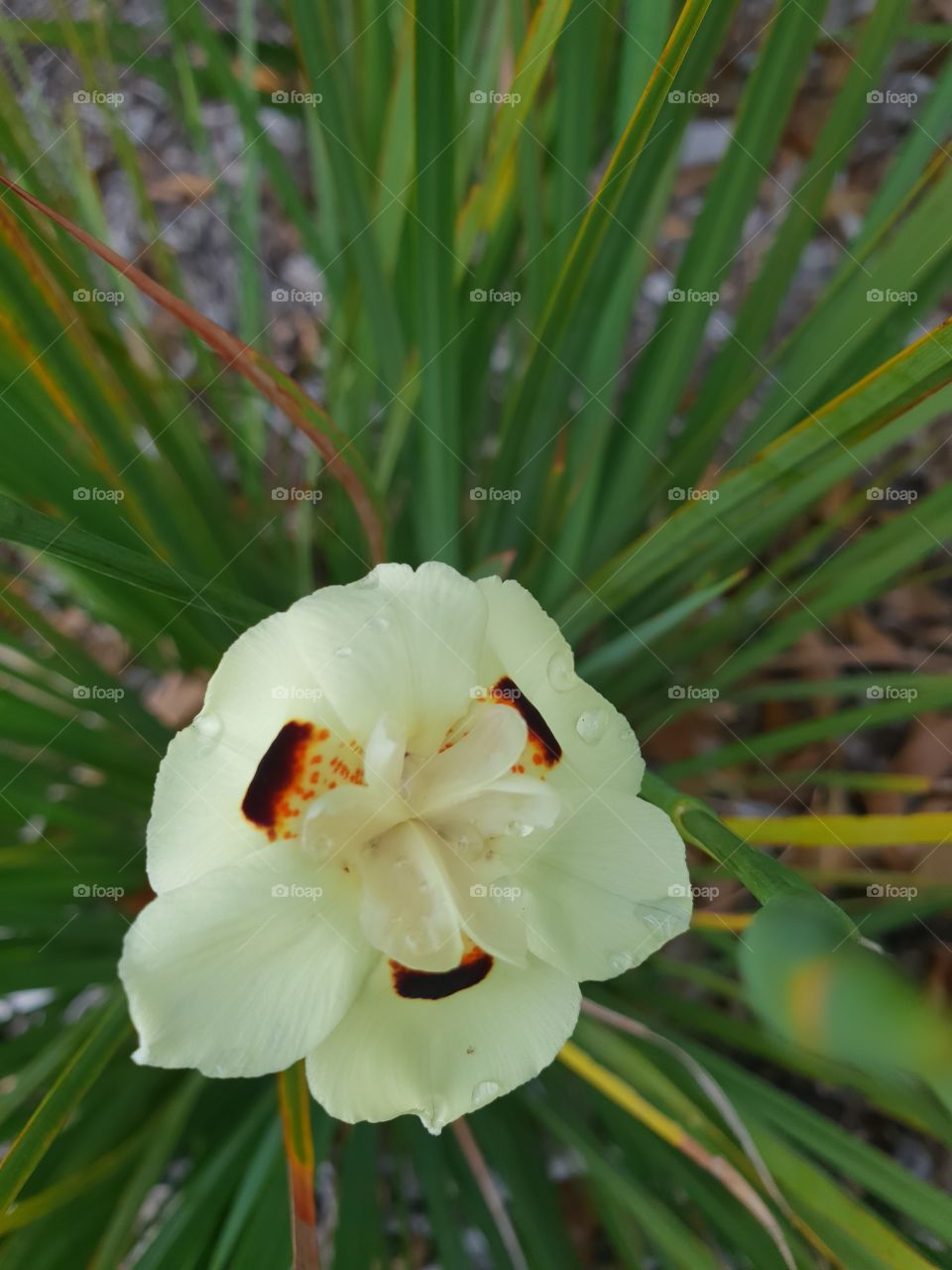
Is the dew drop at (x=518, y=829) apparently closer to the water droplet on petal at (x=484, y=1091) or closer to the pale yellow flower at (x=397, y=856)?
the pale yellow flower at (x=397, y=856)

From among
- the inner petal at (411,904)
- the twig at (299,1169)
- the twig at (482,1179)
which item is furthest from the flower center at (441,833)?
the twig at (482,1179)

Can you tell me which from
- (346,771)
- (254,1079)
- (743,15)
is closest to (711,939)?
(254,1079)

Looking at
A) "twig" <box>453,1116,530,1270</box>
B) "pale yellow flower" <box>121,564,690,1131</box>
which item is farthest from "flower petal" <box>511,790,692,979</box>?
"twig" <box>453,1116,530,1270</box>

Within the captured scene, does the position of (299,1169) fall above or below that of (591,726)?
below

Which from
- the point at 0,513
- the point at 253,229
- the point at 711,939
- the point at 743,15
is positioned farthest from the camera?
the point at 743,15

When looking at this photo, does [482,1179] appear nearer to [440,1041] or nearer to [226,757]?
[440,1041]

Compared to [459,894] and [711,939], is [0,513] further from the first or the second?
[711,939]

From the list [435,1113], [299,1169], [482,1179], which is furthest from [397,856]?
[482,1179]

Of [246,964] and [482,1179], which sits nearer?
[246,964]
